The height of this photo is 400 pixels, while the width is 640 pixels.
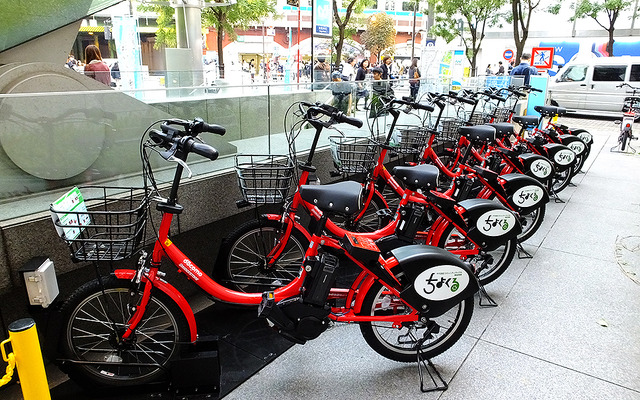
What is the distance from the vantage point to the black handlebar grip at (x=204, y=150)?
229cm

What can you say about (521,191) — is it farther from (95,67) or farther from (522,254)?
(95,67)

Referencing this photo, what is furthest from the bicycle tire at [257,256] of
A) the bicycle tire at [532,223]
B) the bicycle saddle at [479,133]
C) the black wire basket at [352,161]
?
the bicycle tire at [532,223]

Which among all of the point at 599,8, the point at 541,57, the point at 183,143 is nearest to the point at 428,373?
the point at 183,143

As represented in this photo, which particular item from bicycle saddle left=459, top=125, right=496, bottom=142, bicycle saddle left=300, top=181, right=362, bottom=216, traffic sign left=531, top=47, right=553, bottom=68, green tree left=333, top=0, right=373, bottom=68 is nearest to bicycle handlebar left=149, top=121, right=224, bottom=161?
bicycle saddle left=300, top=181, right=362, bottom=216

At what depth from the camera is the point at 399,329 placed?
9.68 feet

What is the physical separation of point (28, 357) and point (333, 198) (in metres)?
1.65

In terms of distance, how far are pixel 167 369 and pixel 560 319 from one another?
2.92 m

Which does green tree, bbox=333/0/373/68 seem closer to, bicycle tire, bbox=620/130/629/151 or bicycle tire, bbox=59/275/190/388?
bicycle tire, bbox=620/130/629/151

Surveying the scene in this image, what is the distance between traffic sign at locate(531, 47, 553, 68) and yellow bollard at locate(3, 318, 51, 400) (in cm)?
1988

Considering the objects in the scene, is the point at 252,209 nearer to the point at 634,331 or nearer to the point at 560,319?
the point at 560,319

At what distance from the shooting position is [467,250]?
12.3ft

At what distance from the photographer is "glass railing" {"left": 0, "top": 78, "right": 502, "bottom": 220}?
280 cm

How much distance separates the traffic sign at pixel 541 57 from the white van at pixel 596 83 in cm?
174

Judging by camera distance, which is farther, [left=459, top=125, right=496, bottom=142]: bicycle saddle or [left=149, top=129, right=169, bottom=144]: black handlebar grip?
[left=459, top=125, right=496, bottom=142]: bicycle saddle
